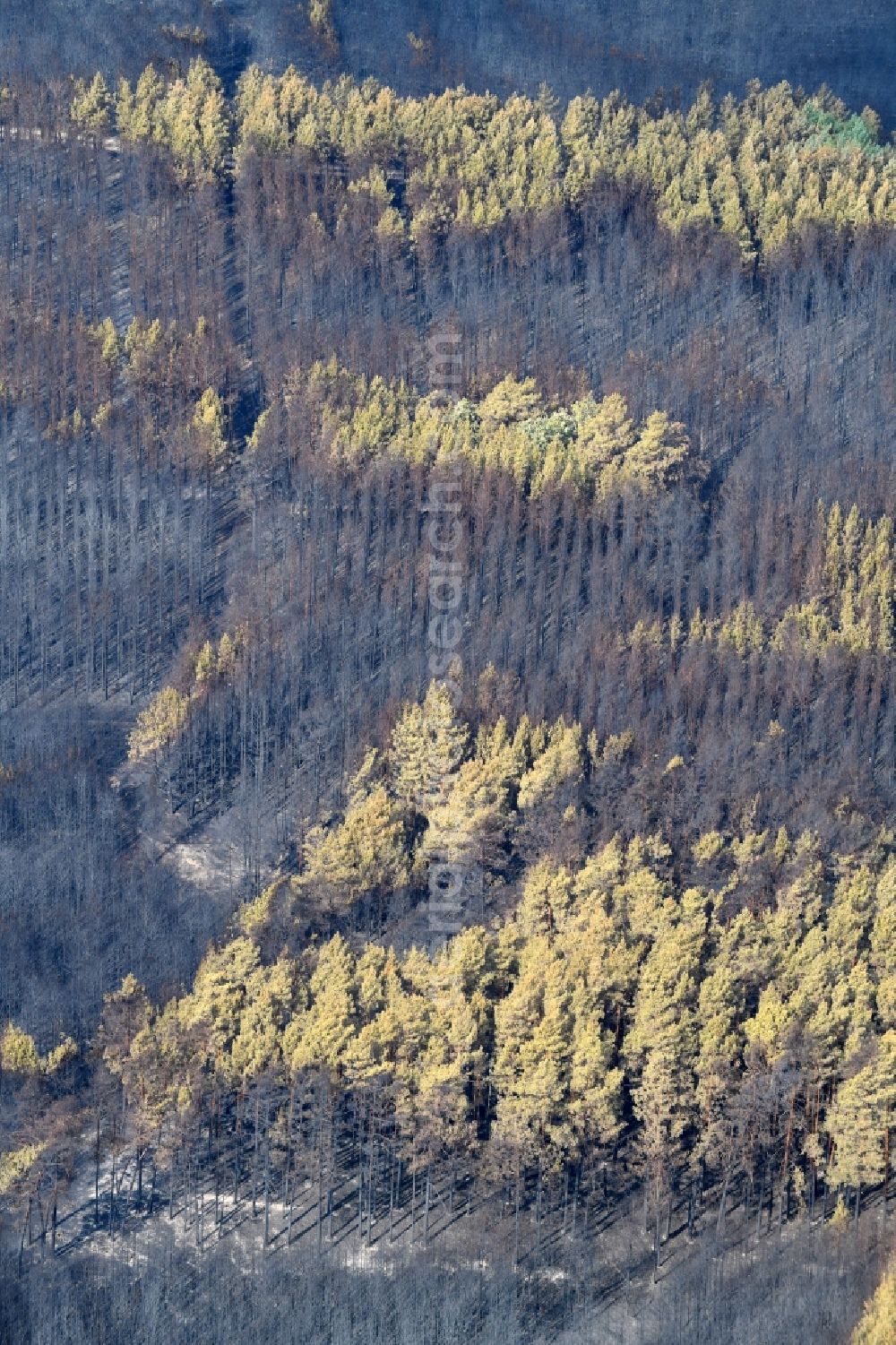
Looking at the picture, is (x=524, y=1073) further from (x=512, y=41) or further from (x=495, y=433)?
(x=512, y=41)

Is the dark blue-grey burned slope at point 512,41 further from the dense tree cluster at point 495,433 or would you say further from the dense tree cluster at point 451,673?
the dense tree cluster at point 495,433

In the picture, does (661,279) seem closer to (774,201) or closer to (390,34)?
(774,201)

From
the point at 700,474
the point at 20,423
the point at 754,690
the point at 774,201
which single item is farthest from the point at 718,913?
the point at 774,201

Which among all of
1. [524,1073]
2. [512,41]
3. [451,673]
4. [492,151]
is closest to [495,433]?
[451,673]

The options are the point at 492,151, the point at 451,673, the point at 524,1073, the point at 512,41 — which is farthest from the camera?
the point at 512,41

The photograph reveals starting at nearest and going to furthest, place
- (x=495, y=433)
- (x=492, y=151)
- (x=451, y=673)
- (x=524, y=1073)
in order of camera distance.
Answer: (x=524, y=1073)
(x=451, y=673)
(x=495, y=433)
(x=492, y=151)
